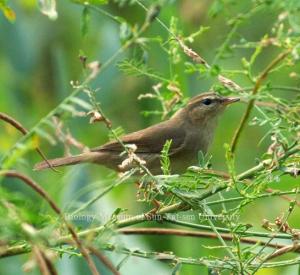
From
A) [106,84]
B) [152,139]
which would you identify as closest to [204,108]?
[152,139]

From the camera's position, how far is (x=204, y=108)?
469cm

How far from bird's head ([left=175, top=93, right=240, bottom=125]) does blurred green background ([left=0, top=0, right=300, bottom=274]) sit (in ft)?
0.38

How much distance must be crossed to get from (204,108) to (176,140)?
242mm

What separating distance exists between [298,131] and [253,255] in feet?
1.61

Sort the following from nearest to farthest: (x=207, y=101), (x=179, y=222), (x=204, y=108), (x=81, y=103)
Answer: (x=81, y=103), (x=179, y=222), (x=207, y=101), (x=204, y=108)

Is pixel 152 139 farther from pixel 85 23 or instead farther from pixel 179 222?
pixel 85 23

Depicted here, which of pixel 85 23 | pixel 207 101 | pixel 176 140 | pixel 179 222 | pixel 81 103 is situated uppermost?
pixel 207 101

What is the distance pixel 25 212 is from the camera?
1.51m

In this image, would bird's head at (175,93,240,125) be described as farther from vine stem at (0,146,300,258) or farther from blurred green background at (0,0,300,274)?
vine stem at (0,146,300,258)

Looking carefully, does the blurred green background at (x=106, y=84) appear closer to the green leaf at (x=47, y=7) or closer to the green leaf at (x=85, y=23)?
the green leaf at (x=47, y=7)

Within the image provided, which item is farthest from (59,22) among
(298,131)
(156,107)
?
(298,131)

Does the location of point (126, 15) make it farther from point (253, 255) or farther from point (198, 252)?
point (253, 255)

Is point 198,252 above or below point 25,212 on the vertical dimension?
above

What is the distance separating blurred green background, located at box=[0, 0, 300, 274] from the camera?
4.93 meters
